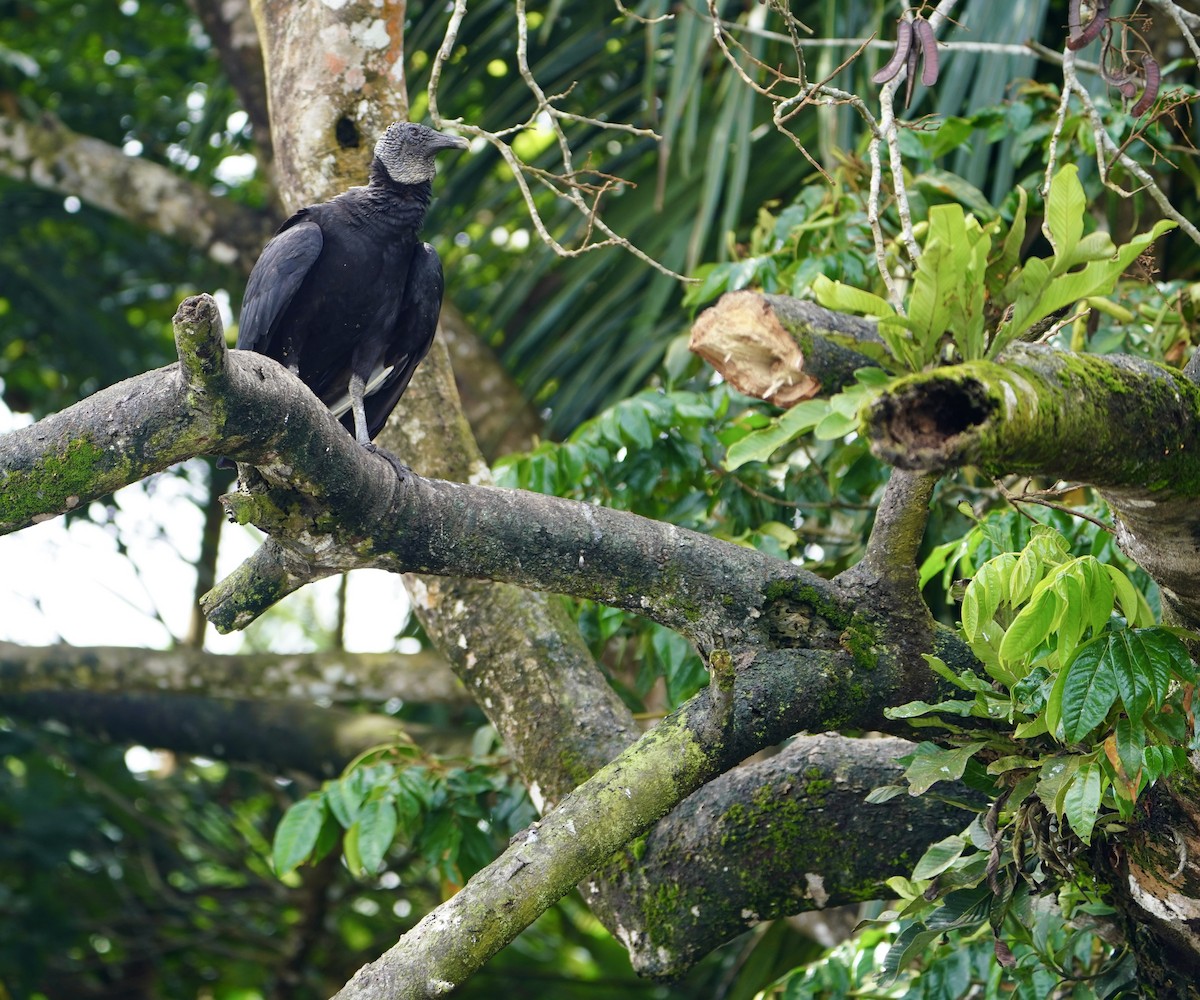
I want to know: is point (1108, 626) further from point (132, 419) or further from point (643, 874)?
point (132, 419)

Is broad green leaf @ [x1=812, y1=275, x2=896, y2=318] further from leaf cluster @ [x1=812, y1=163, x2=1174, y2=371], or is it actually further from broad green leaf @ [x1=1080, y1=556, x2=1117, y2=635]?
broad green leaf @ [x1=1080, y1=556, x2=1117, y2=635]

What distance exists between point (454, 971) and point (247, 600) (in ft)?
2.47

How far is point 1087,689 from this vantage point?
1.72m

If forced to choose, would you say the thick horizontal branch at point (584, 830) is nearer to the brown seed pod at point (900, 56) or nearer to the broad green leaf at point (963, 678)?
the broad green leaf at point (963, 678)

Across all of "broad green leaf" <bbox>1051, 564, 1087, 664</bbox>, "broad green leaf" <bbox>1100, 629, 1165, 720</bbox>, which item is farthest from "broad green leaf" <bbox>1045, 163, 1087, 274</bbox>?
"broad green leaf" <bbox>1100, 629, 1165, 720</bbox>

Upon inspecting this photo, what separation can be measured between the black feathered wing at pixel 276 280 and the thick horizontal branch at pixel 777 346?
107cm

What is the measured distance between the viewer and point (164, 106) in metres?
5.85

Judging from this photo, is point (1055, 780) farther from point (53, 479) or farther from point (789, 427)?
point (53, 479)

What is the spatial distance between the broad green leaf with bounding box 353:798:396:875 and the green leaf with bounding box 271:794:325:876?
0.11 meters

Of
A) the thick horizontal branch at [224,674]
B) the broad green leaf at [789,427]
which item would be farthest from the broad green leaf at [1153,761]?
the thick horizontal branch at [224,674]

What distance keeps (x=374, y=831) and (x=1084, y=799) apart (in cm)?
149

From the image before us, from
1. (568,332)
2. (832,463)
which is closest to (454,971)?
(832,463)

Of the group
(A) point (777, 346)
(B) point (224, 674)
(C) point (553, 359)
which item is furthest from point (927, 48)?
(B) point (224, 674)

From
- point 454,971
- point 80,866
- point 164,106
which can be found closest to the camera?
point 454,971
